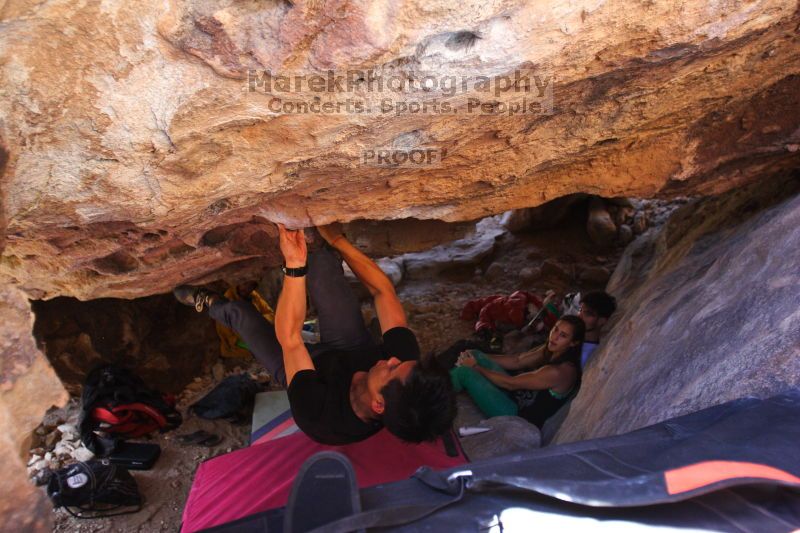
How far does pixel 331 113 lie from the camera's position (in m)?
1.60

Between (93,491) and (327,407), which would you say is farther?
(93,491)

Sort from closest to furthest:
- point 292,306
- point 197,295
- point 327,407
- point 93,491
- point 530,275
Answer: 1. point 327,407
2. point 292,306
3. point 93,491
4. point 197,295
5. point 530,275

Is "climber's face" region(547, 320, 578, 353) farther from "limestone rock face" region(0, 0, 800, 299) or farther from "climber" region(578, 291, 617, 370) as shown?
"limestone rock face" region(0, 0, 800, 299)

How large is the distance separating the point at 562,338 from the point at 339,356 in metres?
1.63

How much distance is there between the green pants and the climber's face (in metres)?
0.43

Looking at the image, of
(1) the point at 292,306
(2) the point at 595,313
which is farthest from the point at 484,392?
(1) the point at 292,306

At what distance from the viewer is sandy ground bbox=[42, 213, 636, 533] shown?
2.96 m

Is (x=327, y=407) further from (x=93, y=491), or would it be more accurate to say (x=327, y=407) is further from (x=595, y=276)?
(x=595, y=276)

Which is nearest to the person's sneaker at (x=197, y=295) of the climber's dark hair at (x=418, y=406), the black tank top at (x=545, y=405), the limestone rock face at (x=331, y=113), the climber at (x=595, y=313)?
the limestone rock face at (x=331, y=113)

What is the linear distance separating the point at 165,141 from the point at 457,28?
2.72 ft

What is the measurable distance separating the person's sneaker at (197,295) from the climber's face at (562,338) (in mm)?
2061

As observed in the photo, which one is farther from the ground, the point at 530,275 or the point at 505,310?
the point at 530,275

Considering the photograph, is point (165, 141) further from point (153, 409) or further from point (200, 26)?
point (153, 409)

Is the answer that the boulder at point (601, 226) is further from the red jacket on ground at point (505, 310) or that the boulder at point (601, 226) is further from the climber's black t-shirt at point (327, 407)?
the climber's black t-shirt at point (327, 407)
